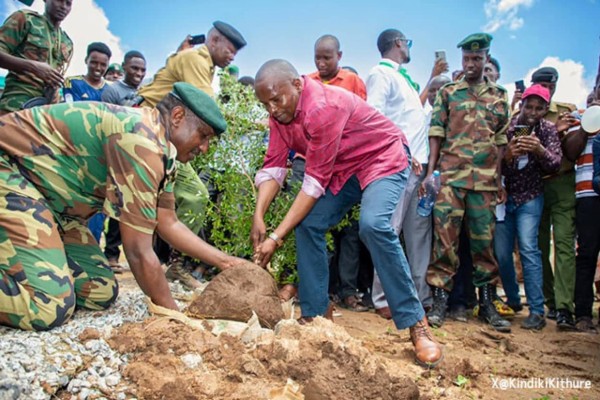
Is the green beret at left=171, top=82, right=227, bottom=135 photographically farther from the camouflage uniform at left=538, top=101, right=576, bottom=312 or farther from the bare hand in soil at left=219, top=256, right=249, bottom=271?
the camouflage uniform at left=538, top=101, right=576, bottom=312

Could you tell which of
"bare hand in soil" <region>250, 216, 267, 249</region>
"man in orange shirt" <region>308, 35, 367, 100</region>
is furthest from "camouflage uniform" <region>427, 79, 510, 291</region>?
"bare hand in soil" <region>250, 216, 267, 249</region>

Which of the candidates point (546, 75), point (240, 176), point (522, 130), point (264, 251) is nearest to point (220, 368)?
point (264, 251)

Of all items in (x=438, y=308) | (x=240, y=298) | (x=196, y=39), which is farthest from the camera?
(x=196, y=39)

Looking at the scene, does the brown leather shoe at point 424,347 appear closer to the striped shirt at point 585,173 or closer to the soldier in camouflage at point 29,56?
the striped shirt at point 585,173

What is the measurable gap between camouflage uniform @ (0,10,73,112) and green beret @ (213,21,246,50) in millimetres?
1637

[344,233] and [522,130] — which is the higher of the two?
[522,130]

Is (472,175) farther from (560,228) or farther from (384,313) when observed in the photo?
(384,313)

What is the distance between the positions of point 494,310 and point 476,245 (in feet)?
2.13

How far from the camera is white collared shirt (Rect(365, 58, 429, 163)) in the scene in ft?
16.4

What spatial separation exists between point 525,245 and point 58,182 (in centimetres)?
415

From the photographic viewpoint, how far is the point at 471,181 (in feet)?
15.3

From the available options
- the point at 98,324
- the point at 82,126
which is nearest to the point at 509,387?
the point at 98,324

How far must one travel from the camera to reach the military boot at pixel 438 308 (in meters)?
4.46

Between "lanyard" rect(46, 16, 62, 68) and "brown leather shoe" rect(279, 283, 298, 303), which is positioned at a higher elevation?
"lanyard" rect(46, 16, 62, 68)
